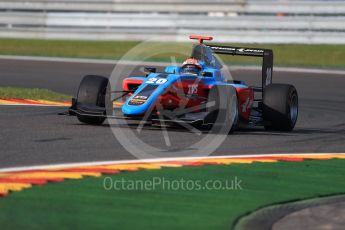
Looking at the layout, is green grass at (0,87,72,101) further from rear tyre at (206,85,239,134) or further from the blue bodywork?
rear tyre at (206,85,239,134)

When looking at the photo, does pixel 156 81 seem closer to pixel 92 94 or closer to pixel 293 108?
pixel 92 94

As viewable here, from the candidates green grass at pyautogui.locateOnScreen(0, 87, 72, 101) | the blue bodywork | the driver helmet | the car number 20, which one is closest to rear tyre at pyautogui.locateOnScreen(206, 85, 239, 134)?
the blue bodywork

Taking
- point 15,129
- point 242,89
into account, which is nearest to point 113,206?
point 15,129

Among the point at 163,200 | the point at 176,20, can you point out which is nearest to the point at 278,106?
the point at 163,200

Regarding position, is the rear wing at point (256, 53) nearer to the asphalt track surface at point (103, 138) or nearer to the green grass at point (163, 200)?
the asphalt track surface at point (103, 138)

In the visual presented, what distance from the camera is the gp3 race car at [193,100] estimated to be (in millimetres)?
11078

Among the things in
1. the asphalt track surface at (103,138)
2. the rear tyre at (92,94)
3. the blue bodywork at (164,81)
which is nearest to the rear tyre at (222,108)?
the asphalt track surface at (103,138)

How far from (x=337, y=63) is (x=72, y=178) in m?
18.1

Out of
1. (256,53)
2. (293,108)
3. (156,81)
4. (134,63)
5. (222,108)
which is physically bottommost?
(134,63)

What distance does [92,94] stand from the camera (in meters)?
11.6

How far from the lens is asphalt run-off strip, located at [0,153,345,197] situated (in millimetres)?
7637

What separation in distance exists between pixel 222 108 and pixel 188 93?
57cm

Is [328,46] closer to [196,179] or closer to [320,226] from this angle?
[196,179]

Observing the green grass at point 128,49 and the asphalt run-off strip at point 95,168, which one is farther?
the green grass at point 128,49
